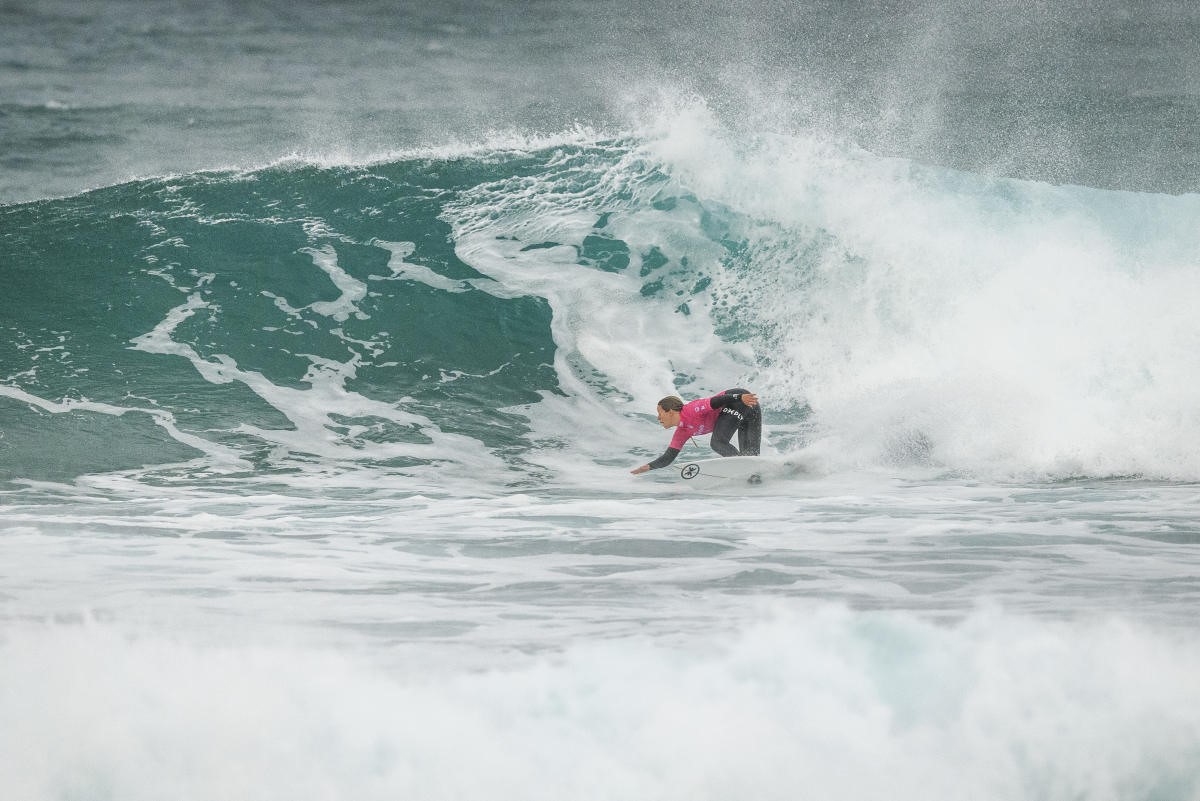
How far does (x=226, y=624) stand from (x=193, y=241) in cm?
1028

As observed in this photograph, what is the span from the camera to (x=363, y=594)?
5359 millimetres

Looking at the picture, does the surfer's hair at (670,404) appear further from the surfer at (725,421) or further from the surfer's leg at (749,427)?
the surfer's leg at (749,427)

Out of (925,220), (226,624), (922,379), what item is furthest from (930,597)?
(925,220)

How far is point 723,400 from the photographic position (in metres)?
8.36

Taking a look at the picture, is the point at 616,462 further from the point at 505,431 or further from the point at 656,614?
the point at 656,614

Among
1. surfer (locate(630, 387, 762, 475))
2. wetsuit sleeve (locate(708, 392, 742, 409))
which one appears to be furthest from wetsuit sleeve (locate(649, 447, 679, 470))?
wetsuit sleeve (locate(708, 392, 742, 409))

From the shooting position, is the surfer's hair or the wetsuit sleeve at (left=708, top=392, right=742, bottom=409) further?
the wetsuit sleeve at (left=708, top=392, right=742, bottom=409)

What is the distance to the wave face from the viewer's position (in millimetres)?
9461

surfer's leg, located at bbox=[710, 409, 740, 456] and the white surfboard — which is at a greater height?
surfer's leg, located at bbox=[710, 409, 740, 456]

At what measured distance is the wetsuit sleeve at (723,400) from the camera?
27.4 ft

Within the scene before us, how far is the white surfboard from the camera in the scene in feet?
26.9

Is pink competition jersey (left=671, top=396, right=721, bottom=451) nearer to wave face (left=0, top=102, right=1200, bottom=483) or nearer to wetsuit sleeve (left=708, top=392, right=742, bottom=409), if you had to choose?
wetsuit sleeve (left=708, top=392, right=742, bottom=409)

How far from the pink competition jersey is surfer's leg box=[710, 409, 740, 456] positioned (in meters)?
0.06

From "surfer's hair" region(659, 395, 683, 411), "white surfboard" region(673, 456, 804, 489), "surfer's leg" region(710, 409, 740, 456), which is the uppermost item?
"surfer's hair" region(659, 395, 683, 411)
